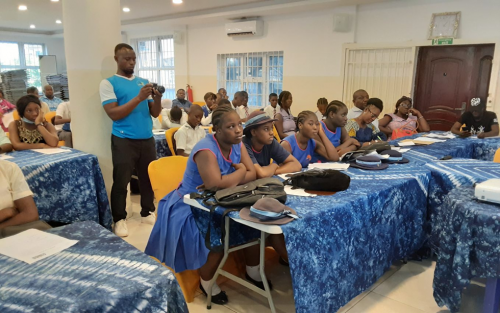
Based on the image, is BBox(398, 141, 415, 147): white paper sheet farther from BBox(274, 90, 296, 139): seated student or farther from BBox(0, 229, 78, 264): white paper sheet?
BBox(0, 229, 78, 264): white paper sheet

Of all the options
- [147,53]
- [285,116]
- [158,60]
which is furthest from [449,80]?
[147,53]

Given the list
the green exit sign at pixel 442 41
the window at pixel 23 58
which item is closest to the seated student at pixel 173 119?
the green exit sign at pixel 442 41

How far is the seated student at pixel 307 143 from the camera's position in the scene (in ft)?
9.56

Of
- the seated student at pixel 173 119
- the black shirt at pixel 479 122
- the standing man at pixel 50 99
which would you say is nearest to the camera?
the black shirt at pixel 479 122

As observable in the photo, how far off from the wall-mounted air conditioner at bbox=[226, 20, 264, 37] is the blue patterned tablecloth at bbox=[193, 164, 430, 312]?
6.52 metres

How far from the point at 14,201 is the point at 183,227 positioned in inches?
Result: 35.5

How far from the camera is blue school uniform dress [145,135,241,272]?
2119 millimetres

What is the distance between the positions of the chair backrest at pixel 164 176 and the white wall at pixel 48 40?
12919mm

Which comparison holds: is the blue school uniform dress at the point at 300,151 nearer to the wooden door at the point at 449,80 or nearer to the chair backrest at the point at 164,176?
the chair backrest at the point at 164,176

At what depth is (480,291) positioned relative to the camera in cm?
243

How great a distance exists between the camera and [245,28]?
334 inches

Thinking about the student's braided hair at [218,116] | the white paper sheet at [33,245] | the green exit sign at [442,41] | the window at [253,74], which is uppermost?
the green exit sign at [442,41]

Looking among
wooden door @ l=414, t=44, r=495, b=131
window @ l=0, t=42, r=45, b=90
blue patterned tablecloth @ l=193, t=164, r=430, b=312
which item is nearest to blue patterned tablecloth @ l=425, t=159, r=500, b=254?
blue patterned tablecloth @ l=193, t=164, r=430, b=312

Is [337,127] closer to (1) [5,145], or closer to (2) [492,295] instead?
(2) [492,295]
